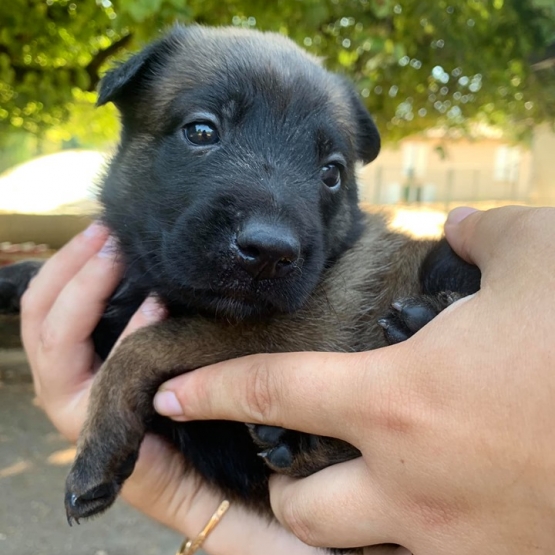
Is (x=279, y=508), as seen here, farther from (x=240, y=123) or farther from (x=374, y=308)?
(x=240, y=123)

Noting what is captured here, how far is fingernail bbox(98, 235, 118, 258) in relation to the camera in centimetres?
231

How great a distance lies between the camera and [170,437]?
205 centimetres

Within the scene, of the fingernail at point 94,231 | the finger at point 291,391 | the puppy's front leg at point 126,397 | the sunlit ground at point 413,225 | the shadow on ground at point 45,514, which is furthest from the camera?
the shadow on ground at point 45,514

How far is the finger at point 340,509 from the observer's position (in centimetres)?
154

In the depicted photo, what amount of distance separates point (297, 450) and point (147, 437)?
60 centimetres

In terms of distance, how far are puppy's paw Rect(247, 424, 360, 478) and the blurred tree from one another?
2.27m

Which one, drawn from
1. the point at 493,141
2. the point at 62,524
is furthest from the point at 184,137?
the point at 493,141

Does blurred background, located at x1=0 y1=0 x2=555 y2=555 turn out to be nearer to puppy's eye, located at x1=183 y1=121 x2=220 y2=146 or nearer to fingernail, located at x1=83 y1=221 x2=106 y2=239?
fingernail, located at x1=83 y1=221 x2=106 y2=239

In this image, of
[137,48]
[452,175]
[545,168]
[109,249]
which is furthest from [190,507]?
[452,175]

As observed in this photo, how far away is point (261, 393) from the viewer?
168 centimetres

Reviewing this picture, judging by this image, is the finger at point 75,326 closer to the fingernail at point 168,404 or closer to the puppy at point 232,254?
the puppy at point 232,254

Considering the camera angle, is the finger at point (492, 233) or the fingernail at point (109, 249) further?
the fingernail at point (109, 249)

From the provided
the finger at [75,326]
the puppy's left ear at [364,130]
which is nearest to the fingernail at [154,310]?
the finger at [75,326]

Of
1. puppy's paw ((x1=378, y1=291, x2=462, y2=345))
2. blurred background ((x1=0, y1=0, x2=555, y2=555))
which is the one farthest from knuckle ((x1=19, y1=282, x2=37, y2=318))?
puppy's paw ((x1=378, y1=291, x2=462, y2=345))
